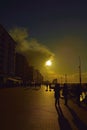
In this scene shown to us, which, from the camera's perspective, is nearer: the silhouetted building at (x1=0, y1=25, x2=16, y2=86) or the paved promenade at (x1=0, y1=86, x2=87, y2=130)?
the paved promenade at (x1=0, y1=86, x2=87, y2=130)

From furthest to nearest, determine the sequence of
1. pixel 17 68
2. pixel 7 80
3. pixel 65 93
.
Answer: pixel 17 68 < pixel 7 80 < pixel 65 93

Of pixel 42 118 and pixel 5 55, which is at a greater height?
pixel 5 55

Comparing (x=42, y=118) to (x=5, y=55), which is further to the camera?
(x=5, y=55)

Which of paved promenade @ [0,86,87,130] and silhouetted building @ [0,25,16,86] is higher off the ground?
silhouetted building @ [0,25,16,86]

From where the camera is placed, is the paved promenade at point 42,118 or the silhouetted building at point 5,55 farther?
the silhouetted building at point 5,55

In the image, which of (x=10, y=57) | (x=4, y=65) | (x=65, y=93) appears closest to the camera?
(x=65, y=93)

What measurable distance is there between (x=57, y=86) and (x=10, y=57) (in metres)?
105

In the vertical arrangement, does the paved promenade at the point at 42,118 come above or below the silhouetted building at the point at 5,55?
below

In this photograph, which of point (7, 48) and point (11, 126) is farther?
point (7, 48)

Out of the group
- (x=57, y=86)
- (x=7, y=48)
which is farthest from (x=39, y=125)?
(x=7, y=48)

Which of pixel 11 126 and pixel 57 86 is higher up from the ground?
pixel 57 86

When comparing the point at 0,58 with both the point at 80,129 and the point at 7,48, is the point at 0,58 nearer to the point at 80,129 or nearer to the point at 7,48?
the point at 7,48

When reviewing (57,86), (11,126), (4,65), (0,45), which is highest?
(0,45)

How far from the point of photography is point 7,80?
A: 101 metres
